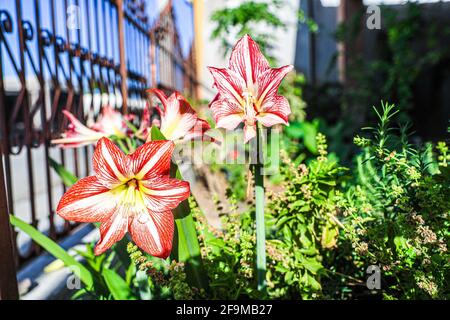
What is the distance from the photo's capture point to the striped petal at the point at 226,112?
0.82 metres

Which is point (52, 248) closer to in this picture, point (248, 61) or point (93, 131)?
point (93, 131)

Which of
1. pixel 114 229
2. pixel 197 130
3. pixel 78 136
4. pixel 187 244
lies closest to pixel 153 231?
pixel 114 229

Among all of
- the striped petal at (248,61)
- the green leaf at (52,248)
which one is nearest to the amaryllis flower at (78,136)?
the green leaf at (52,248)

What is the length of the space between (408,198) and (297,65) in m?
7.30

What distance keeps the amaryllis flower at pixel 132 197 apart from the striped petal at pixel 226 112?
0.10m

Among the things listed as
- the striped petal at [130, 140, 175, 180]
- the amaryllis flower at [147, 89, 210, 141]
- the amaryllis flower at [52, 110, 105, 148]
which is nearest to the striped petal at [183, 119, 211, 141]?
the amaryllis flower at [147, 89, 210, 141]

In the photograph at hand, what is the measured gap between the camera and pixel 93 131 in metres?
1.25

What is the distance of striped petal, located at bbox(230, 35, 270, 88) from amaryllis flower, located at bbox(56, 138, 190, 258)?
18 centimetres

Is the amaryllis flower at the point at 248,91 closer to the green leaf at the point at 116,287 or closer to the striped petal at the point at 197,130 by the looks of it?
the striped petal at the point at 197,130

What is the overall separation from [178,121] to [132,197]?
244 millimetres

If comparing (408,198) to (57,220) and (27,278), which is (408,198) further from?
(57,220)

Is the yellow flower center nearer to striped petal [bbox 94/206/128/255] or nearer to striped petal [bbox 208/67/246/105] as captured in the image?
striped petal [bbox 94/206/128/255]

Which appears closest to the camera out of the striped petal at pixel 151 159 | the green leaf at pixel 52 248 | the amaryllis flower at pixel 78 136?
the striped petal at pixel 151 159

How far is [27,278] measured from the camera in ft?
4.88
